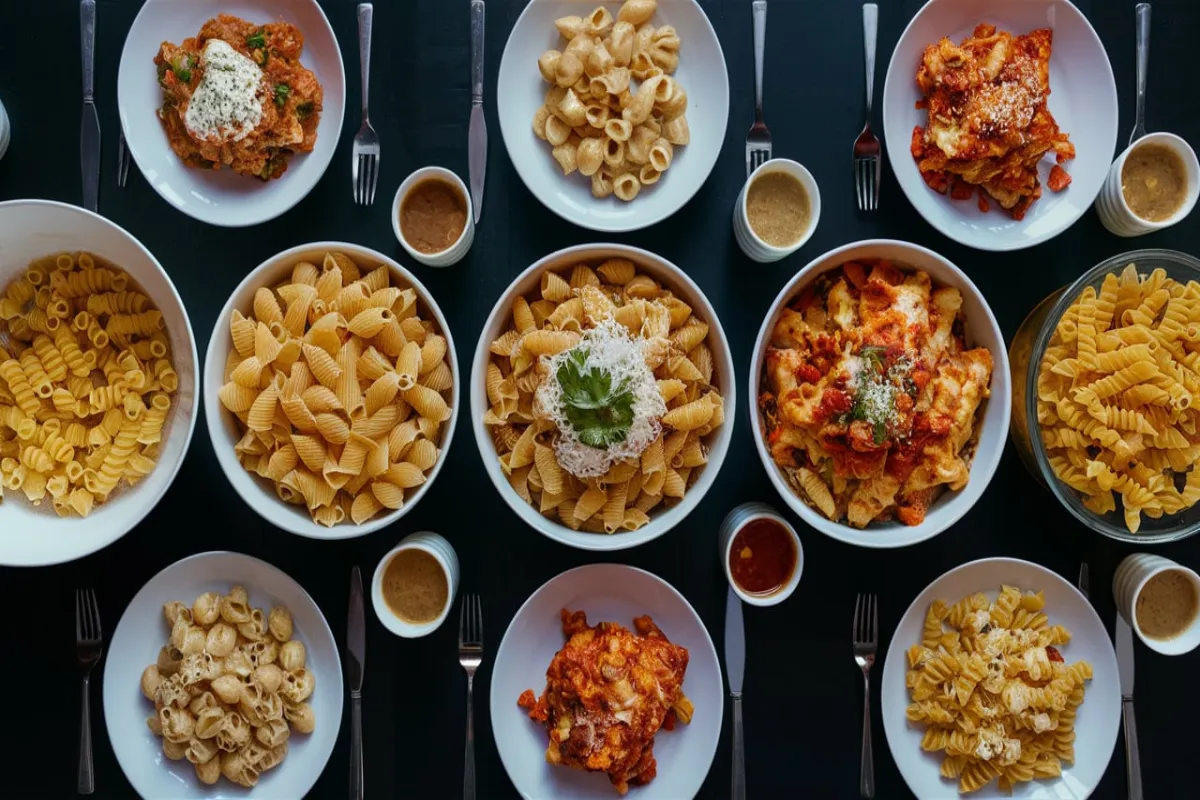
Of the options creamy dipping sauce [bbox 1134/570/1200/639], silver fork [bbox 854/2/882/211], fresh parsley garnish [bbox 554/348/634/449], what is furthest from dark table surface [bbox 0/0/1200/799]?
fresh parsley garnish [bbox 554/348/634/449]

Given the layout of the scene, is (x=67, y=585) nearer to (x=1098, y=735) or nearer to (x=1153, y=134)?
(x=1098, y=735)

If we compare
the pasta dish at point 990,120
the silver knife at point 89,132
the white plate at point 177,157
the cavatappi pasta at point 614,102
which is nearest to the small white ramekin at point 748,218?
the cavatappi pasta at point 614,102

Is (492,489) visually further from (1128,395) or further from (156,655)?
(1128,395)

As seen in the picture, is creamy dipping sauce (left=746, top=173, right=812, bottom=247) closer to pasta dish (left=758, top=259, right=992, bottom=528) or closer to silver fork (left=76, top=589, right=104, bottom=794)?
pasta dish (left=758, top=259, right=992, bottom=528)

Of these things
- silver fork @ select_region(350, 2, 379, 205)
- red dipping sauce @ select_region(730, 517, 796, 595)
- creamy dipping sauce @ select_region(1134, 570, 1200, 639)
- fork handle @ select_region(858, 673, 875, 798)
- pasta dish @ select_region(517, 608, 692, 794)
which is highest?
silver fork @ select_region(350, 2, 379, 205)

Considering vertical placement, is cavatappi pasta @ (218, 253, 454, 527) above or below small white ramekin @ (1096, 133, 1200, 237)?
below

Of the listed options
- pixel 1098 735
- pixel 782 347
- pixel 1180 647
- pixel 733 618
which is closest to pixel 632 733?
pixel 733 618

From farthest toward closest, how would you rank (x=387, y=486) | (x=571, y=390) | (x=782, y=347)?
1. (x=782, y=347)
2. (x=387, y=486)
3. (x=571, y=390)

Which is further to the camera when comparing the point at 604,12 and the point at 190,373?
the point at 604,12

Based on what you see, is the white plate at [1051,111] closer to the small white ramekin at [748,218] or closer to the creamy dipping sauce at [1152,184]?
the creamy dipping sauce at [1152,184]
